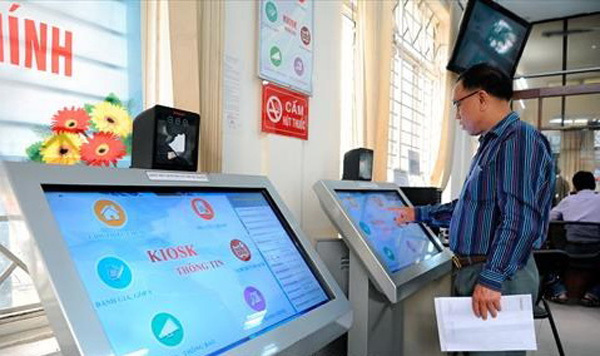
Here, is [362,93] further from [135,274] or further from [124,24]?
[135,274]

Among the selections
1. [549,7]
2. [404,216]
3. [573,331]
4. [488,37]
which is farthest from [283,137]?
[549,7]

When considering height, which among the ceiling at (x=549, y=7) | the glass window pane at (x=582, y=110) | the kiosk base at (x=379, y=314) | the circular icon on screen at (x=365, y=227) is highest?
the ceiling at (x=549, y=7)

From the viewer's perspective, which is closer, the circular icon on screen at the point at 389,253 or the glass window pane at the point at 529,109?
the circular icon on screen at the point at 389,253

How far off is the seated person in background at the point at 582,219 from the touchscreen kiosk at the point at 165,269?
397cm

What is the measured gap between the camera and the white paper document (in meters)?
1.33

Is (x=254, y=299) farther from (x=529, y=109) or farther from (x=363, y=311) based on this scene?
(x=529, y=109)

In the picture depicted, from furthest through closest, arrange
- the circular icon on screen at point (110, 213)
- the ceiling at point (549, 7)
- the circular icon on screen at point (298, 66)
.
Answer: the ceiling at point (549, 7) < the circular icon on screen at point (298, 66) < the circular icon on screen at point (110, 213)

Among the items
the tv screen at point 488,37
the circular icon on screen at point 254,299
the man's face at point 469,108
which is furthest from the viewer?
the tv screen at point 488,37

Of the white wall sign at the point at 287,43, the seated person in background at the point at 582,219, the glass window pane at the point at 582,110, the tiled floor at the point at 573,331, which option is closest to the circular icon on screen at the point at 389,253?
the white wall sign at the point at 287,43

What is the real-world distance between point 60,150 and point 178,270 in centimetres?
63

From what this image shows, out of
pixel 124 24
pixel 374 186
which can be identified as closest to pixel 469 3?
pixel 374 186

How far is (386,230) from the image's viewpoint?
71.1 inches

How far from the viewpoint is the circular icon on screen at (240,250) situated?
37.1 inches

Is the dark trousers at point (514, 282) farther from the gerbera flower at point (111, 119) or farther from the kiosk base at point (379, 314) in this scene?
the gerbera flower at point (111, 119)
